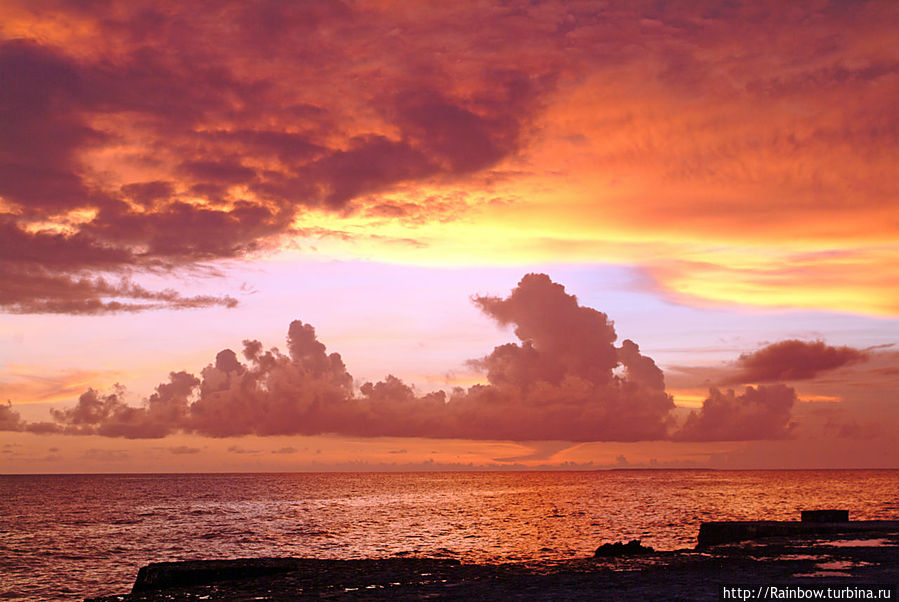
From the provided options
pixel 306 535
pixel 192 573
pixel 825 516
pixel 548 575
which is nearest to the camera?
pixel 548 575

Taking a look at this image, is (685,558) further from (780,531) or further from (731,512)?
(731,512)

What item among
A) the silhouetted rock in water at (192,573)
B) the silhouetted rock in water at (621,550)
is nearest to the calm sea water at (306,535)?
the silhouetted rock in water at (621,550)

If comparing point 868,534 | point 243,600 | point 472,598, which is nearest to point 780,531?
point 868,534

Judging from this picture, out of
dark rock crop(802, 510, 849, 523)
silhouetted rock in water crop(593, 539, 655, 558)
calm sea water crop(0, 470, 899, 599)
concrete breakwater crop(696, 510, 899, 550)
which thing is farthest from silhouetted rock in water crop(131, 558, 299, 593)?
dark rock crop(802, 510, 849, 523)

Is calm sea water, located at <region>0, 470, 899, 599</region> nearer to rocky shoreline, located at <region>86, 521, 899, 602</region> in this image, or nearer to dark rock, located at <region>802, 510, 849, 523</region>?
dark rock, located at <region>802, 510, 849, 523</region>

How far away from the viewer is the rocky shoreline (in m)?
25.0

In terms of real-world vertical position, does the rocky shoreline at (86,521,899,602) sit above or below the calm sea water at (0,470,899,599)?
above

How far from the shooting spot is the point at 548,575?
2908cm

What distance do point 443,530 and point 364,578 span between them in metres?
45.4

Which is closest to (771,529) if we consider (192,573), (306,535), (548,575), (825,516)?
(825,516)

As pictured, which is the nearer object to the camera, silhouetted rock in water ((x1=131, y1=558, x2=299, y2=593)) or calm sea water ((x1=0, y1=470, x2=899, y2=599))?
silhouetted rock in water ((x1=131, y1=558, x2=299, y2=593))

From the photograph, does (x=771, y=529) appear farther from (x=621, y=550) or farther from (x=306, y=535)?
(x=306, y=535)

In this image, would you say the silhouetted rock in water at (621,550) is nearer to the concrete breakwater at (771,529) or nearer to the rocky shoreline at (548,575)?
the rocky shoreline at (548,575)

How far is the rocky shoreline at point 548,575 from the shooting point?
24969 millimetres
